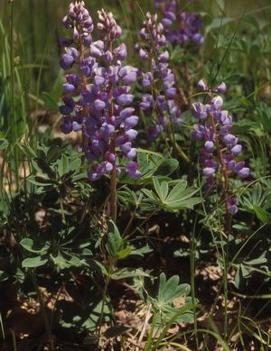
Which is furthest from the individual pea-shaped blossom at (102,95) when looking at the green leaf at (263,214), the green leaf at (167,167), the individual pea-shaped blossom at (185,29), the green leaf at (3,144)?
the individual pea-shaped blossom at (185,29)

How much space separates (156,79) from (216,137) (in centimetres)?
46

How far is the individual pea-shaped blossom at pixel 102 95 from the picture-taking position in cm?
190

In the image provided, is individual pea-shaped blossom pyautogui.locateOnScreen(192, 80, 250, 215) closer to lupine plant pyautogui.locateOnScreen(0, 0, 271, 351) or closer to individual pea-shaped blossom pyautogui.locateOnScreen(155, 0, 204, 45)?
lupine plant pyautogui.locateOnScreen(0, 0, 271, 351)

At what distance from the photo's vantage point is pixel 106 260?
204 centimetres

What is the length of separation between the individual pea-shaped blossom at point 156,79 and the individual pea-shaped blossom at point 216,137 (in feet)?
1.06

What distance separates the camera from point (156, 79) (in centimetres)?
241

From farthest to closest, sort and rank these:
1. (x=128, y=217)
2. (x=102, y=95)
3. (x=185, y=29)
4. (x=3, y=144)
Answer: (x=185, y=29), (x=128, y=217), (x=3, y=144), (x=102, y=95)

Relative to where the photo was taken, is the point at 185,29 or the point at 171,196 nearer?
the point at 171,196

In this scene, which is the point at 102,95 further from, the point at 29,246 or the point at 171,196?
the point at 29,246

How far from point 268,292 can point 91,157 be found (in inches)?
28.9

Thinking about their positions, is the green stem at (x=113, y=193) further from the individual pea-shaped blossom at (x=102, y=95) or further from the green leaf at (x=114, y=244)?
the green leaf at (x=114, y=244)

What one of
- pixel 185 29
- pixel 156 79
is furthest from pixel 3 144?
pixel 185 29

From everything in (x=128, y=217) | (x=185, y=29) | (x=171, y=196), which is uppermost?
(x=185, y=29)

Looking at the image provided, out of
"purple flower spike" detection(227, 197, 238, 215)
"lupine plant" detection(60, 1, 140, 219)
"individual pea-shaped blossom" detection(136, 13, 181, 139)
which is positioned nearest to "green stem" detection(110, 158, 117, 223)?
"lupine plant" detection(60, 1, 140, 219)
